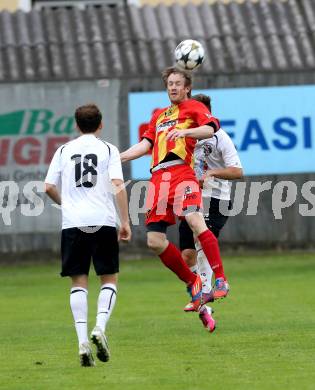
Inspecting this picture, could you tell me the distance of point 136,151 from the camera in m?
11.8

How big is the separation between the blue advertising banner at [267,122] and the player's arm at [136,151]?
10072 millimetres

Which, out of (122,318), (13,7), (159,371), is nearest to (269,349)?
(159,371)

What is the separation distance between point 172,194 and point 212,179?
1358 mm

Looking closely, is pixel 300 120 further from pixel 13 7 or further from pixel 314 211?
pixel 13 7

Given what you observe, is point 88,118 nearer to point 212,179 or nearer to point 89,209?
point 89,209

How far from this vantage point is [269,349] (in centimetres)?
1038

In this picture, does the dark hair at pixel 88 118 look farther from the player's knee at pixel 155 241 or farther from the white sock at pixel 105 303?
the player's knee at pixel 155 241

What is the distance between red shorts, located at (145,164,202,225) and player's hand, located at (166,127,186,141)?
0.34 m

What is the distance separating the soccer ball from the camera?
507 inches

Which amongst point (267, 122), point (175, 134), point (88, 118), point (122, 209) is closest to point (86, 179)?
point (122, 209)

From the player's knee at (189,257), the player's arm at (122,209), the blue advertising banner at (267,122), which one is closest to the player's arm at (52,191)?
the player's arm at (122,209)

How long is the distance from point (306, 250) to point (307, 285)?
562 centimetres

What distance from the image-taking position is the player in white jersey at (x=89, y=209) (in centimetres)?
975

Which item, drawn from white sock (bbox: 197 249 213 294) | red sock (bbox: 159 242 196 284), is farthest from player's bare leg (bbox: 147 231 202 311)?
white sock (bbox: 197 249 213 294)
